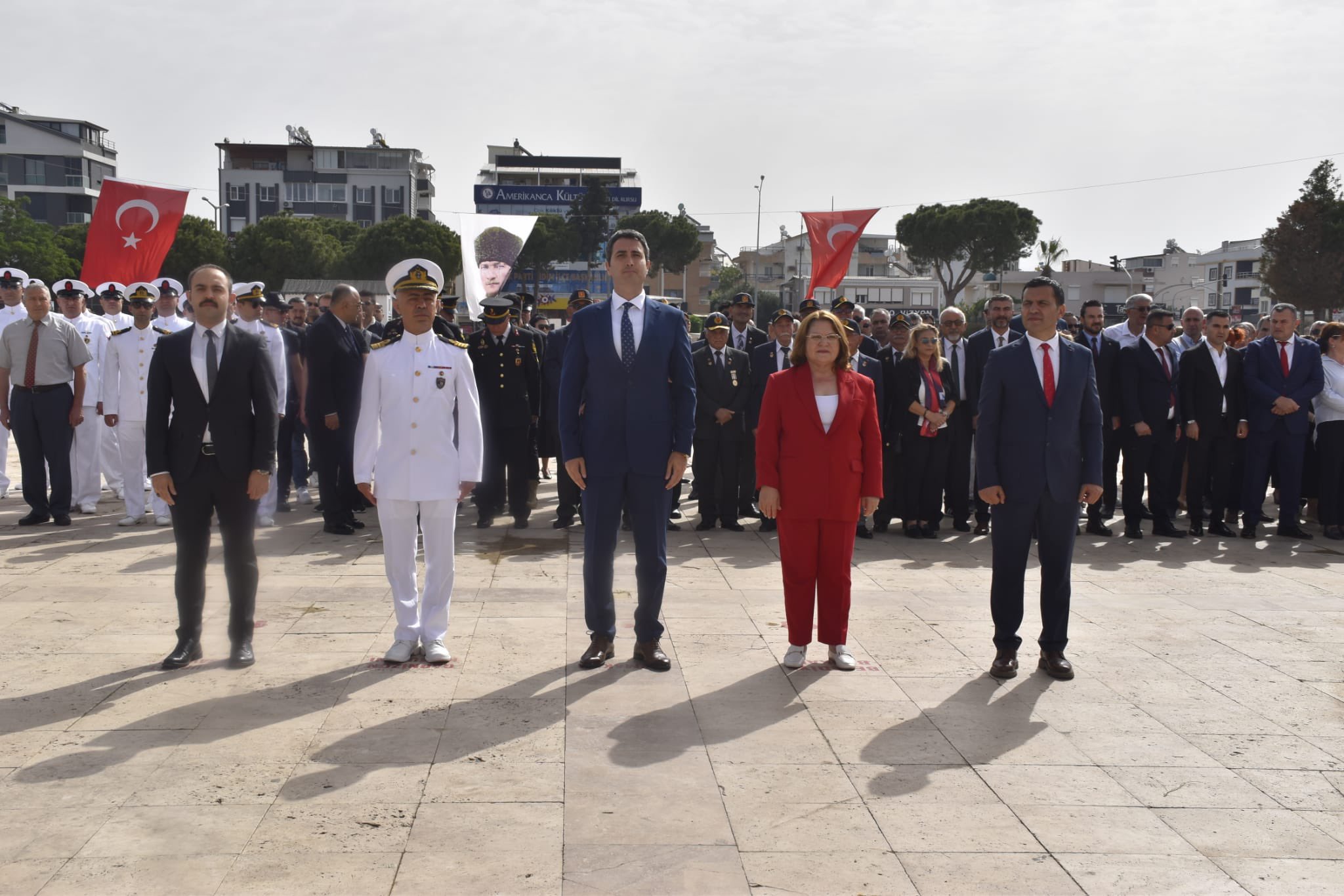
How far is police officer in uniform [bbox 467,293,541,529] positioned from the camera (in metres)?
10.4

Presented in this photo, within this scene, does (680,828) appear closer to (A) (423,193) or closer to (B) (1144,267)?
(A) (423,193)

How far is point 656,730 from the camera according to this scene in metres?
4.86

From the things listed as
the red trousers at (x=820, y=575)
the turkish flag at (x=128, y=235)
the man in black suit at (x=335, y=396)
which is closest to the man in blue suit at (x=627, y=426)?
the red trousers at (x=820, y=575)

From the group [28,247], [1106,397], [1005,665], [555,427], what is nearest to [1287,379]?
[1106,397]

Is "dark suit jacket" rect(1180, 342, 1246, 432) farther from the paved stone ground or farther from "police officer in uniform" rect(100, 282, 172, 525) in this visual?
"police officer in uniform" rect(100, 282, 172, 525)

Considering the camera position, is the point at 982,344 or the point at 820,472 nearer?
the point at 820,472

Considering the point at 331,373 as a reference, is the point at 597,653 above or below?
below

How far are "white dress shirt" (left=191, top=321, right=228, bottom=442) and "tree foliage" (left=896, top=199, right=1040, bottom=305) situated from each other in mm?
72188

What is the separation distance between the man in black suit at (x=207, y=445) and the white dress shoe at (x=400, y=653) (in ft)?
2.32

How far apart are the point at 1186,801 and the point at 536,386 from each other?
24.7ft

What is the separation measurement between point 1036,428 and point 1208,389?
596 cm

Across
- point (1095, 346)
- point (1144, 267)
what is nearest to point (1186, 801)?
point (1095, 346)

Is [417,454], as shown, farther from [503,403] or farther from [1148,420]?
[1148,420]

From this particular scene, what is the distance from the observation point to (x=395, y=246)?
69625 mm
